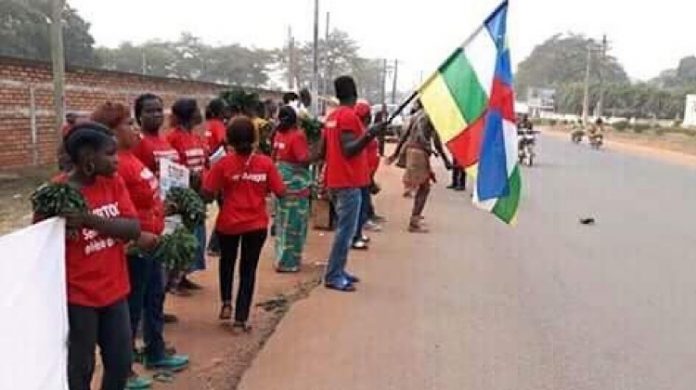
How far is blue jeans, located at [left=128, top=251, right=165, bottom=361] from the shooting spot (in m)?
4.42

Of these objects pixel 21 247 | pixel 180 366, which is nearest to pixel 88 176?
pixel 21 247

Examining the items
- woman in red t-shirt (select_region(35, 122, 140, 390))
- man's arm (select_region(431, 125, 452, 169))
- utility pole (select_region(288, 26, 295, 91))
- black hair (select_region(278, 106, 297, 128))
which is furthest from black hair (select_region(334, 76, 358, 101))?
utility pole (select_region(288, 26, 295, 91))

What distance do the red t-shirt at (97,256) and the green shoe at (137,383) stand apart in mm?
1113

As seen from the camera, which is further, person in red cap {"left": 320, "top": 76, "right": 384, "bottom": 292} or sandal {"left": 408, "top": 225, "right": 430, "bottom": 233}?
sandal {"left": 408, "top": 225, "right": 430, "bottom": 233}

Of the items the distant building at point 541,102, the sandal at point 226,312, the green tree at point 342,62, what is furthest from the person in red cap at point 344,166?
the distant building at point 541,102

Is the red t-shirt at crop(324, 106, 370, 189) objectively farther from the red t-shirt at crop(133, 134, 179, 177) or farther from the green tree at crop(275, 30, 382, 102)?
the green tree at crop(275, 30, 382, 102)

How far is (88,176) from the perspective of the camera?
3.47m

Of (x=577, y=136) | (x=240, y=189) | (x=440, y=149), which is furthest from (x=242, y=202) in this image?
(x=577, y=136)

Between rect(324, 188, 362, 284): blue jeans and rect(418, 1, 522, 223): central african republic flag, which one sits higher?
rect(418, 1, 522, 223): central african republic flag

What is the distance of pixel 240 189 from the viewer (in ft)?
18.6

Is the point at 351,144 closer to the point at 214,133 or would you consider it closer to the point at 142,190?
the point at 214,133

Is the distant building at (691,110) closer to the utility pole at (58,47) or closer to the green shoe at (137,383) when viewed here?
the utility pole at (58,47)

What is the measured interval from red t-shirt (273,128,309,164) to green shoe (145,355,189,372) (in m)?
3.10

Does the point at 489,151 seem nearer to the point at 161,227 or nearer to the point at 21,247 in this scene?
the point at 161,227
